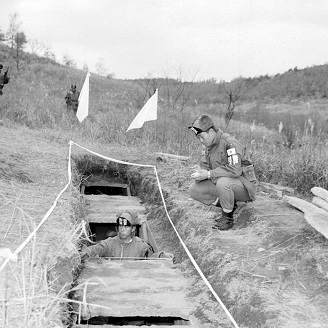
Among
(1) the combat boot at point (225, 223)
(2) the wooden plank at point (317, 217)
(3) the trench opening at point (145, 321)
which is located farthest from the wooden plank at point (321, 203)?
(3) the trench opening at point (145, 321)

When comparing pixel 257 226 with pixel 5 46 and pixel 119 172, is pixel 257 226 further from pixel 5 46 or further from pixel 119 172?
pixel 5 46

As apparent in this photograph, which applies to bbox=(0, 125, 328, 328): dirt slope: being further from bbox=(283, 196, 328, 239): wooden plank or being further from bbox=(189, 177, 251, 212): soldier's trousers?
bbox=(189, 177, 251, 212): soldier's trousers

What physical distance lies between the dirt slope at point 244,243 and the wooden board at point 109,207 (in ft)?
1.13

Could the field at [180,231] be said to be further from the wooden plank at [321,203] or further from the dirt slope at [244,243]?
the wooden plank at [321,203]

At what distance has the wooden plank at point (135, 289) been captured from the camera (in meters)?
→ 4.15

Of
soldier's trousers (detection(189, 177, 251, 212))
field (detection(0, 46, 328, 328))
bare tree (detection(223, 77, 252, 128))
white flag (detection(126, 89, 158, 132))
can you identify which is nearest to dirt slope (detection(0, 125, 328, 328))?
field (detection(0, 46, 328, 328))

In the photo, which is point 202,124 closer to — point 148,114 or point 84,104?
point 148,114

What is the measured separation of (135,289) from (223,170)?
63.7 inches

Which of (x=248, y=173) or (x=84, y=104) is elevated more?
(x=84, y=104)

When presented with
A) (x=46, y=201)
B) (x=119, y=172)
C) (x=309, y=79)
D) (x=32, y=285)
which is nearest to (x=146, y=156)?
(x=119, y=172)

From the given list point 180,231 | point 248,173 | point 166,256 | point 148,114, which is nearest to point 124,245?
point 166,256

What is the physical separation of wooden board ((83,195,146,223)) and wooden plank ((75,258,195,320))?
204 cm

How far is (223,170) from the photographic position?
5402 millimetres

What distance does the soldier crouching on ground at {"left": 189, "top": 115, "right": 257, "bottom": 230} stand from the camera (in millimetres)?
5312
